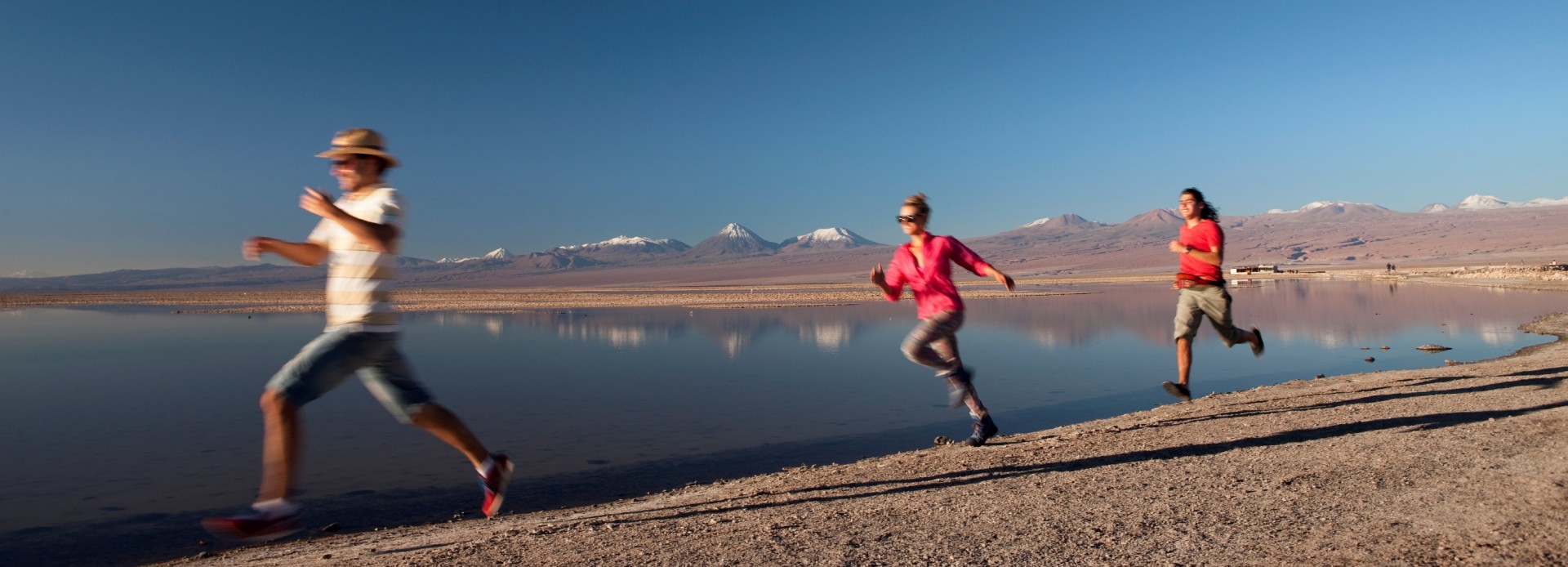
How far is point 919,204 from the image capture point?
5074mm

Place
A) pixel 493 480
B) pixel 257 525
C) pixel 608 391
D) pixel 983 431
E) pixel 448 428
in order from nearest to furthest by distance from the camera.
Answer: pixel 257 525
pixel 448 428
pixel 493 480
pixel 983 431
pixel 608 391

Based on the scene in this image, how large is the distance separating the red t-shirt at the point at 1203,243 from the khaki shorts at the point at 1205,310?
0.35 feet

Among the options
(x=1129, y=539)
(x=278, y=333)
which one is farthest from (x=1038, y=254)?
(x=1129, y=539)

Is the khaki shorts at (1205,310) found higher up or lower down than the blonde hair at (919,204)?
lower down

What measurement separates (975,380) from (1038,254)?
181 m

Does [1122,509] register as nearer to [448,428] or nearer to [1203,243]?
[448,428]

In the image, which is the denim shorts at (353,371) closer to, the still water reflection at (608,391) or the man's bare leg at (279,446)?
the man's bare leg at (279,446)

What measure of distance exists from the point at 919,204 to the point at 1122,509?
222 cm

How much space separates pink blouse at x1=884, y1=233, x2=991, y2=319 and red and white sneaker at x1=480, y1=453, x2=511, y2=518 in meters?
2.43

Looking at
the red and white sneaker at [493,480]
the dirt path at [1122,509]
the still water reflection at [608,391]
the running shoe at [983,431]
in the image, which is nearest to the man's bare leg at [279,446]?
the dirt path at [1122,509]

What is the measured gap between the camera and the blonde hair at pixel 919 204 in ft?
16.6

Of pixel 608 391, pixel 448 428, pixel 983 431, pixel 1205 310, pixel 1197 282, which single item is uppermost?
pixel 1197 282

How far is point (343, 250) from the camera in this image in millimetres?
2967

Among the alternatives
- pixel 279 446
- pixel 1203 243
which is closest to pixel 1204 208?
pixel 1203 243
